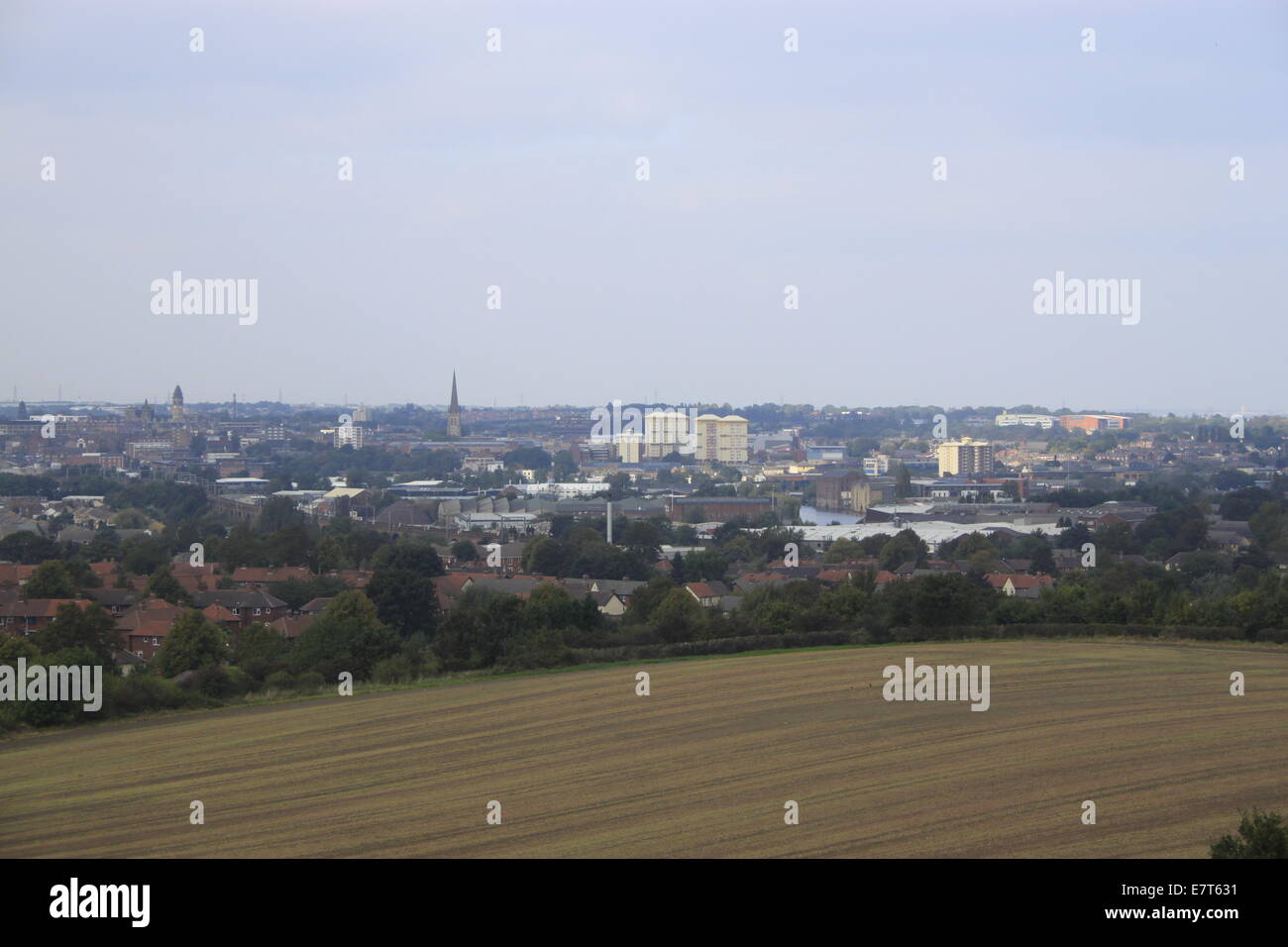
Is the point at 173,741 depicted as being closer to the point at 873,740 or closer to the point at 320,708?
the point at 320,708

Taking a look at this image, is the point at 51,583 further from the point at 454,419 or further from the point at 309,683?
the point at 454,419

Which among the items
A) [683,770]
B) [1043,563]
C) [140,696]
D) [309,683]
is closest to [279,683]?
[309,683]

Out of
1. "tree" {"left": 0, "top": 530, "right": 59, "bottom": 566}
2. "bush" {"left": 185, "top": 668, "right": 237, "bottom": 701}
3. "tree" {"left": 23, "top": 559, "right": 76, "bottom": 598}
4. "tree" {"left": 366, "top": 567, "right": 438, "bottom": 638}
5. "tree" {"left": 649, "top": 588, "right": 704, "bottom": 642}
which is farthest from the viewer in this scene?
"tree" {"left": 0, "top": 530, "right": 59, "bottom": 566}

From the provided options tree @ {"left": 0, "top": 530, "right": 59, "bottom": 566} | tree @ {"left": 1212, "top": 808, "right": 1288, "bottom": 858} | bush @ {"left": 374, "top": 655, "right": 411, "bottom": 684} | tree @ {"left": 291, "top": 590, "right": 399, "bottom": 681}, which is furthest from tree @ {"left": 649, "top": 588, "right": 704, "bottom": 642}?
tree @ {"left": 0, "top": 530, "right": 59, "bottom": 566}

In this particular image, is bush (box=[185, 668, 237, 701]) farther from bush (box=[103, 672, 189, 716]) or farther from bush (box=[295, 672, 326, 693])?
bush (box=[295, 672, 326, 693])

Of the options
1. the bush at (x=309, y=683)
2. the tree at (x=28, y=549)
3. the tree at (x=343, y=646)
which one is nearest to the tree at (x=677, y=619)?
the tree at (x=343, y=646)
